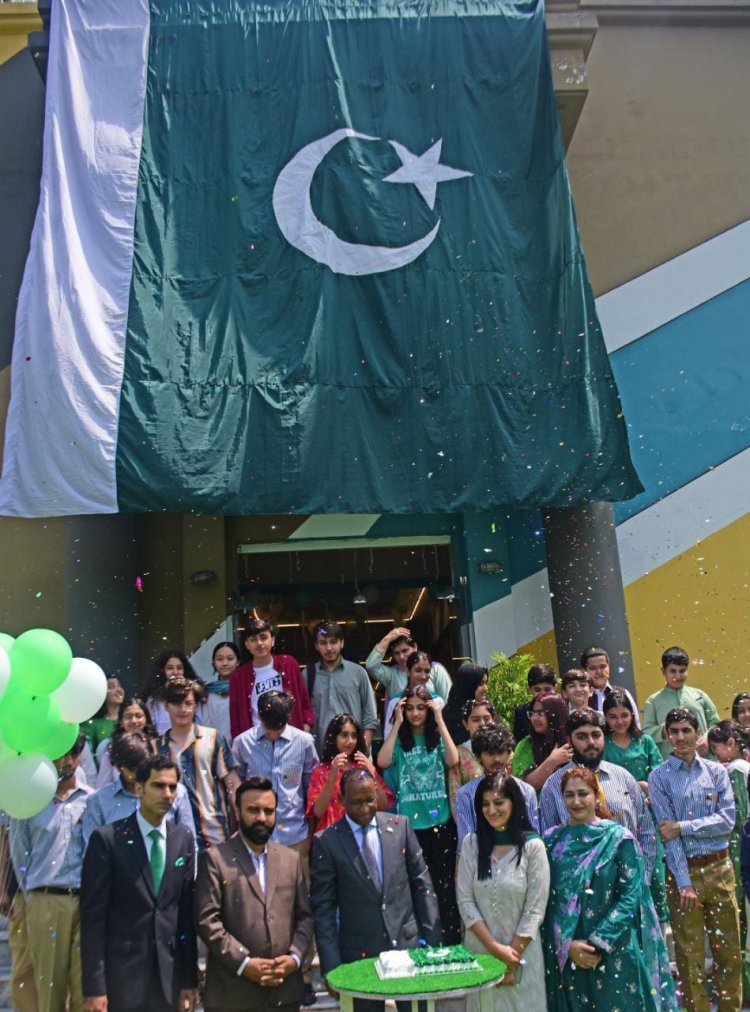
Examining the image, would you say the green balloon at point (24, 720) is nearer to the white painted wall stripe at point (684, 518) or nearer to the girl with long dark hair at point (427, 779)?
the girl with long dark hair at point (427, 779)

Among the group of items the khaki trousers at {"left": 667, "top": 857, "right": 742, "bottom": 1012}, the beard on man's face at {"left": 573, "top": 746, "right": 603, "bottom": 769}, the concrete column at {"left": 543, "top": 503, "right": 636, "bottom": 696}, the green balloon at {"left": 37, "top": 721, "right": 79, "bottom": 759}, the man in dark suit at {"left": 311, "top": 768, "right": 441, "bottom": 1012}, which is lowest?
the khaki trousers at {"left": 667, "top": 857, "right": 742, "bottom": 1012}

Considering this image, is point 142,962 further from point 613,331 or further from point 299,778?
point 613,331

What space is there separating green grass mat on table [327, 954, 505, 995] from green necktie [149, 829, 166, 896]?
0.92 meters

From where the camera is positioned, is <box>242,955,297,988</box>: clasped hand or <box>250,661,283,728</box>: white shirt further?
<box>250,661,283,728</box>: white shirt

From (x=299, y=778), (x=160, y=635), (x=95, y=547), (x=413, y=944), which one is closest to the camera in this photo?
(x=413, y=944)

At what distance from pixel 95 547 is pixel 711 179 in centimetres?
723

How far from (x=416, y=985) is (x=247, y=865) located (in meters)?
1.12

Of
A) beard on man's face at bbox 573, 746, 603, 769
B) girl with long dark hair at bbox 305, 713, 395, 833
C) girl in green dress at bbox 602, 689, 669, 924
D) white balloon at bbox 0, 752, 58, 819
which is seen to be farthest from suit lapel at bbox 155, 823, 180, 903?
girl in green dress at bbox 602, 689, 669, 924

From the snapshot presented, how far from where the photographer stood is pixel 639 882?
4.89 m

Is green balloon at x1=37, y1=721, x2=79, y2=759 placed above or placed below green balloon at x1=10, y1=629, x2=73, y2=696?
below

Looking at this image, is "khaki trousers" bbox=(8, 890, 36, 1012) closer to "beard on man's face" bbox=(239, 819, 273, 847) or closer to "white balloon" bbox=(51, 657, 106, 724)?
"white balloon" bbox=(51, 657, 106, 724)

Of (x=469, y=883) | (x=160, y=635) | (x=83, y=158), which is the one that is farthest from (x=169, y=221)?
(x=469, y=883)

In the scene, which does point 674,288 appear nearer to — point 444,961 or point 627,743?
point 627,743

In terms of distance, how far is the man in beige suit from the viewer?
4.66 m
